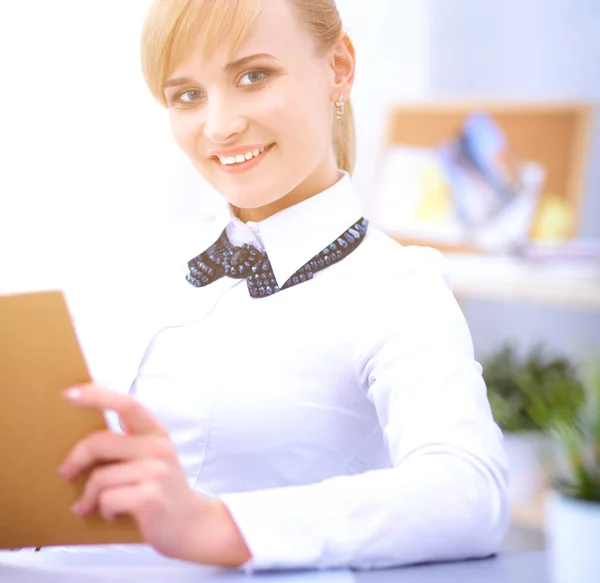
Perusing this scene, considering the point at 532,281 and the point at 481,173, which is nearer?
the point at 532,281

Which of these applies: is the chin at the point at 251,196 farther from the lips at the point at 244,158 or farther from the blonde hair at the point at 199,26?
the blonde hair at the point at 199,26

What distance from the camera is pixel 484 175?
2.38 meters

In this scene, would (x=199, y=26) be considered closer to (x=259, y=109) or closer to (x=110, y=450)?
(x=259, y=109)

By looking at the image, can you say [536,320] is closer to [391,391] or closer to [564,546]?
[391,391]

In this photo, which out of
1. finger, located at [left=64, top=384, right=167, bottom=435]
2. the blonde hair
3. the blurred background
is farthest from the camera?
the blurred background

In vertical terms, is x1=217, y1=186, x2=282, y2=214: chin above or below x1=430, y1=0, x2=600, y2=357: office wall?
above

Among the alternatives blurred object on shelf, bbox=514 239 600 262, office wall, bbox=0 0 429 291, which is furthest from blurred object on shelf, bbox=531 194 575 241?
office wall, bbox=0 0 429 291

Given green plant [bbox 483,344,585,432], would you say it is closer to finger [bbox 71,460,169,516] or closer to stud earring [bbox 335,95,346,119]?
stud earring [bbox 335,95,346,119]

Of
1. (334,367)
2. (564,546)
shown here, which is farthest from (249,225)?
(564,546)

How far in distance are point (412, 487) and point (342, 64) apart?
1.83ft

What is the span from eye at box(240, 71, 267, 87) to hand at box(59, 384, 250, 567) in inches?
17.8

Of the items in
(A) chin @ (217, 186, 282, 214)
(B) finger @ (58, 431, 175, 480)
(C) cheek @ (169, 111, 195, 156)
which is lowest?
(B) finger @ (58, 431, 175, 480)

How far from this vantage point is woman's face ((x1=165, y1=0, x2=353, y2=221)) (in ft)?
3.20

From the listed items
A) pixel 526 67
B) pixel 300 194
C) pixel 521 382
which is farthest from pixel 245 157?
pixel 526 67
